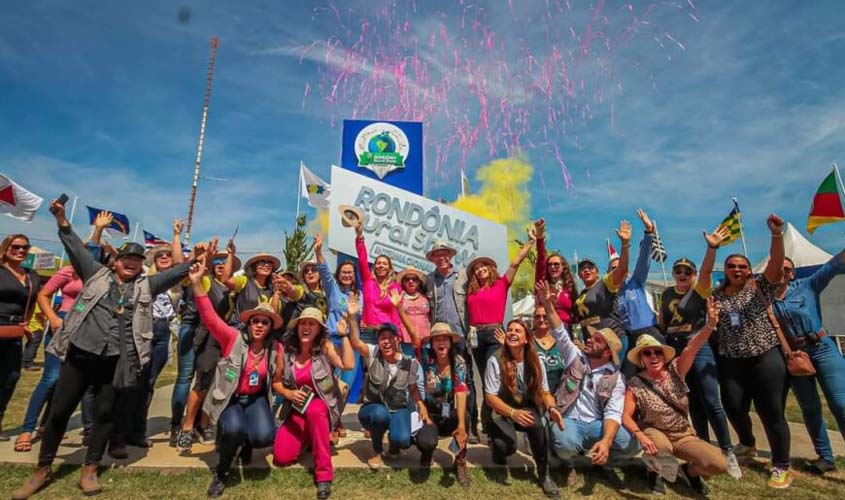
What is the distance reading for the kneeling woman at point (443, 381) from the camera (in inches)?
175

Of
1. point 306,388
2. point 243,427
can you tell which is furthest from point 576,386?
point 243,427

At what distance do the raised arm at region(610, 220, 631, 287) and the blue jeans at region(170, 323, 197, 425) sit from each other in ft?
16.4

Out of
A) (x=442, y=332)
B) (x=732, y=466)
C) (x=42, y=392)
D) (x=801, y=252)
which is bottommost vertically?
(x=732, y=466)

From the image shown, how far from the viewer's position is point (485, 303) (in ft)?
16.6

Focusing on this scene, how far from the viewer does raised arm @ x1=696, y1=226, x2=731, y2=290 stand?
14.1ft

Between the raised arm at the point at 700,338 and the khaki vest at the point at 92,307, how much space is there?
5125 millimetres

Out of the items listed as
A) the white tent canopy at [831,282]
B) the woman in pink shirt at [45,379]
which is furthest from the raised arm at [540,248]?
the white tent canopy at [831,282]

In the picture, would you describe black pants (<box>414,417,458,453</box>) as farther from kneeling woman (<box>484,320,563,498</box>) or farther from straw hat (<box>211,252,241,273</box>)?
straw hat (<box>211,252,241,273</box>)

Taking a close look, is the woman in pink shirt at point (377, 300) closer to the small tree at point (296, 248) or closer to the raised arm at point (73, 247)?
the raised arm at point (73, 247)

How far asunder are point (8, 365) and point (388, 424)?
426 cm

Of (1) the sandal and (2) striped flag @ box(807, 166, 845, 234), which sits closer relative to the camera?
(1) the sandal

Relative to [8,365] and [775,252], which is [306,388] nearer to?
[8,365]

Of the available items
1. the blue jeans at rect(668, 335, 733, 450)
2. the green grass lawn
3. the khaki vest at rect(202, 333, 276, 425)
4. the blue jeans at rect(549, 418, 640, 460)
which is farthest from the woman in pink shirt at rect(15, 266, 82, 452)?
the blue jeans at rect(668, 335, 733, 450)

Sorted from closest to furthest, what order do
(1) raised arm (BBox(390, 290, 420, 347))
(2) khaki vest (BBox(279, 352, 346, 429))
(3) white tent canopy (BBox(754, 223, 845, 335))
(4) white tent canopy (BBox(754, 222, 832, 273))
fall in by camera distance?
(2) khaki vest (BBox(279, 352, 346, 429))
(1) raised arm (BBox(390, 290, 420, 347))
(3) white tent canopy (BBox(754, 223, 845, 335))
(4) white tent canopy (BBox(754, 222, 832, 273))
